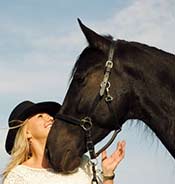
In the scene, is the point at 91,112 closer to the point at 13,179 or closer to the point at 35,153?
the point at 35,153

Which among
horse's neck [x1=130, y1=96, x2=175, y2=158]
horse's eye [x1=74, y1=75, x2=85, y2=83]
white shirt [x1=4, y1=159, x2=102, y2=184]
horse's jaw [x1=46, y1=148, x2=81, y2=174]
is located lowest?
white shirt [x1=4, y1=159, x2=102, y2=184]

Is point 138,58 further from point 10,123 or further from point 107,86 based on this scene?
point 10,123

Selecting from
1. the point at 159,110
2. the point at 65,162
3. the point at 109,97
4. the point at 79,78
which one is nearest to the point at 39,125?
the point at 65,162

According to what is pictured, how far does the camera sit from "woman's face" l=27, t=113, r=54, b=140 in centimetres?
734

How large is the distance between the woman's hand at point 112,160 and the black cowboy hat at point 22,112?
2.36 ft

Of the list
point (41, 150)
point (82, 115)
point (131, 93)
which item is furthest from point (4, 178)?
point (131, 93)

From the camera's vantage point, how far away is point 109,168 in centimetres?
704

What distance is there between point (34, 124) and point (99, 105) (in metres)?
0.67

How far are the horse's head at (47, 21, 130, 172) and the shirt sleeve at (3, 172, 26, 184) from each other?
32 centimetres

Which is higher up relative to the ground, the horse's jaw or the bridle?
the bridle

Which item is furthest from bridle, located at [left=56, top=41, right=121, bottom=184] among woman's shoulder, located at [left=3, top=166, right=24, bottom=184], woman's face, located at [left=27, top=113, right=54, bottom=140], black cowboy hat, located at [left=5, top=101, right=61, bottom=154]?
woman's shoulder, located at [left=3, top=166, right=24, bottom=184]

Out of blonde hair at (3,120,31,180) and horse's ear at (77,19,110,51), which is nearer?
horse's ear at (77,19,110,51)

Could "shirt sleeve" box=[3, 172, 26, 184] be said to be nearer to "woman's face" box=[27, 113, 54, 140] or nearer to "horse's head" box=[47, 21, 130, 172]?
"horse's head" box=[47, 21, 130, 172]

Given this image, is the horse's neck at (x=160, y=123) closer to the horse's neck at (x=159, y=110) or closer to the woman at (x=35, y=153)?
the horse's neck at (x=159, y=110)
